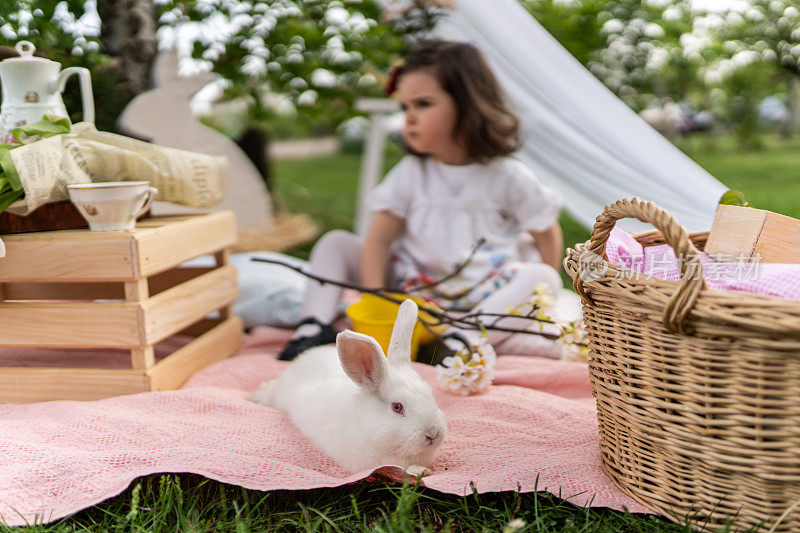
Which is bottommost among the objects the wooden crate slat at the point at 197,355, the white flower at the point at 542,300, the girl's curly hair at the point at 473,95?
the wooden crate slat at the point at 197,355

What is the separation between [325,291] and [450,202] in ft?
1.65

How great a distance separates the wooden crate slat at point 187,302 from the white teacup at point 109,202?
19cm

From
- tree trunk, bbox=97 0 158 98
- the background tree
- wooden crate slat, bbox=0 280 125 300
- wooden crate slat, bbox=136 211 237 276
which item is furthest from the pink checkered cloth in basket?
the background tree

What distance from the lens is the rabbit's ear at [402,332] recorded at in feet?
3.89

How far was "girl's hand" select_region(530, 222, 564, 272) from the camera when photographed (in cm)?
222

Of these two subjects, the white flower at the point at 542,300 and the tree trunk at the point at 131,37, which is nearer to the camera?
the white flower at the point at 542,300

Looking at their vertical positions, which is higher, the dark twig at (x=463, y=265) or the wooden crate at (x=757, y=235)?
the wooden crate at (x=757, y=235)

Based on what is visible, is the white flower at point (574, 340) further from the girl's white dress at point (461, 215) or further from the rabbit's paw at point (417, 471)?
the rabbit's paw at point (417, 471)

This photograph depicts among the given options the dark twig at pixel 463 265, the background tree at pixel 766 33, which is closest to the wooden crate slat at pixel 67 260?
the dark twig at pixel 463 265

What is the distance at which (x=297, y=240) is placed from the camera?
372 cm

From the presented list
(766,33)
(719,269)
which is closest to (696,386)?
(719,269)

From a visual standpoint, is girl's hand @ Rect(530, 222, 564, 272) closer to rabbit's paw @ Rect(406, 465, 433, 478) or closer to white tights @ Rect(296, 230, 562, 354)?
white tights @ Rect(296, 230, 562, 354)

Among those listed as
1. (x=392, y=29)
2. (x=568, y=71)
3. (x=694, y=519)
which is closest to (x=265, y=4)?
(x=392, y=29)

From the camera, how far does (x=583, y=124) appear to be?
225cm
